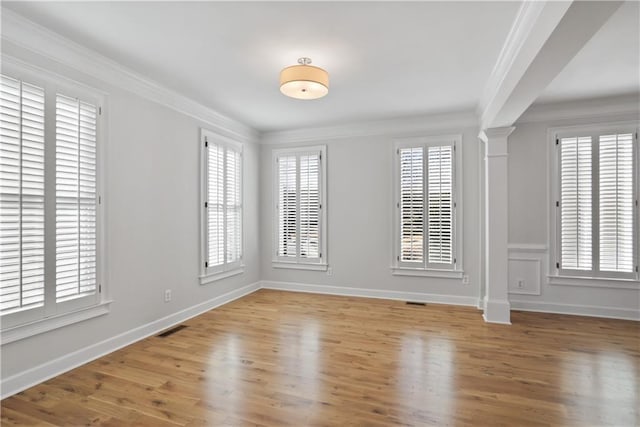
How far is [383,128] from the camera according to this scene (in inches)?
204

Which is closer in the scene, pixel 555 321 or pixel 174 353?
pixel 174 353

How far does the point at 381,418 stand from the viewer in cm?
215

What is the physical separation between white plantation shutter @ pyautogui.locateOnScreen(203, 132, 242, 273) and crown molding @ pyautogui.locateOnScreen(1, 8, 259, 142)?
1.73ft

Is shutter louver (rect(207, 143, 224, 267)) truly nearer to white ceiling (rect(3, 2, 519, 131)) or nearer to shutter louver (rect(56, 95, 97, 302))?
white ceiling (rect(3, 2, 519, 131))

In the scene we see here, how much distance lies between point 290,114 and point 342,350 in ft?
10.6

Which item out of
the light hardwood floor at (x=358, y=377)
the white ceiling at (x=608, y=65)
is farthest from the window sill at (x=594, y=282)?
the white ceiling at (x=608, y=65)

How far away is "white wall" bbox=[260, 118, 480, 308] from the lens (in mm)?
4793

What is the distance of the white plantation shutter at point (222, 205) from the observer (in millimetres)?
4539

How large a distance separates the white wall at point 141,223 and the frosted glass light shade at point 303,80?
1655mm

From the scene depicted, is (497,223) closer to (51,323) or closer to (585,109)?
(585,109)

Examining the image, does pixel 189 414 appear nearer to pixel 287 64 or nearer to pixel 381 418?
pixel 381 418

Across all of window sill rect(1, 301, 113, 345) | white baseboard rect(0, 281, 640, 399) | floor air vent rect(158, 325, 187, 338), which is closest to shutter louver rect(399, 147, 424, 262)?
white baseboard rect(0, 281, 640, 399)

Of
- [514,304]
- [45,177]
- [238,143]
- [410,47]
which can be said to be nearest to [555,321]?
[514,304]

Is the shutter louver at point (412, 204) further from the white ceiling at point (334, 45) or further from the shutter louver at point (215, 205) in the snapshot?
the shutter louver at point (215, 205)
